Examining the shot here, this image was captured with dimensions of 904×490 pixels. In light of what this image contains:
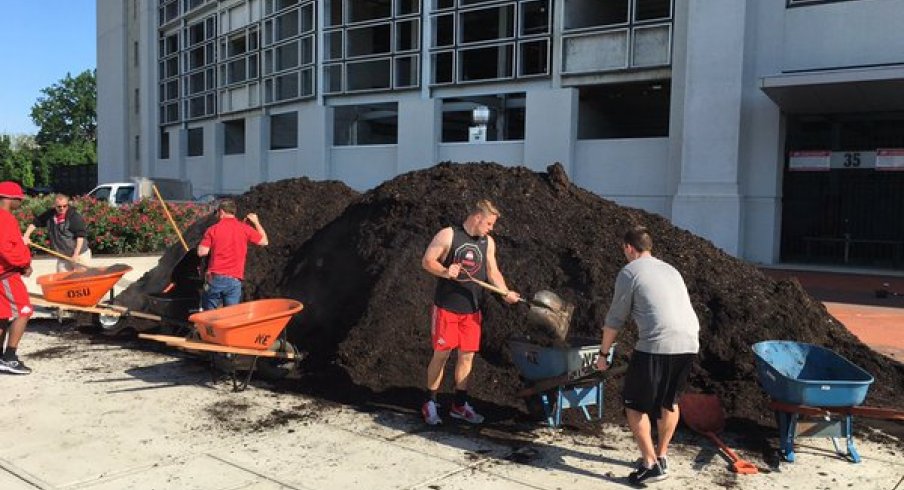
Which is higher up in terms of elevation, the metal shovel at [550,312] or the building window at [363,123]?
the building window at [363,123]

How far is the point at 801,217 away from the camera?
1839 centimetres

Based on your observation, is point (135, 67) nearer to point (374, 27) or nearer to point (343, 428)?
point (374, 27)

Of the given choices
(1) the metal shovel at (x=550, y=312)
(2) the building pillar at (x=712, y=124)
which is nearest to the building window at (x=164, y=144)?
(2) the building pillar at (x=712, y=124)

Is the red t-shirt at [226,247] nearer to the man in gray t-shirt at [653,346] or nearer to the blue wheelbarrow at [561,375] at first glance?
the blue wheelbarrow at [561,375]

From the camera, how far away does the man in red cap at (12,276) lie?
6855 mm

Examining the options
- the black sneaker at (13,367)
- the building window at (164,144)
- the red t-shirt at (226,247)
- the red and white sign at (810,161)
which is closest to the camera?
the black sneaker at (13,367)

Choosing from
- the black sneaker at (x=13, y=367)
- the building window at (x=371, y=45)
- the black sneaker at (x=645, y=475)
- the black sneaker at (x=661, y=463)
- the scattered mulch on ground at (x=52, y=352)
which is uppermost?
the building window at (x=371, y=45)

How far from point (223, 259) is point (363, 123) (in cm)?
2201

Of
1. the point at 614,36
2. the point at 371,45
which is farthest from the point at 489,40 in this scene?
the point at 371,45

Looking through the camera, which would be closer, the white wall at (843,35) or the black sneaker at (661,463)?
the black sneaker at (661,463)

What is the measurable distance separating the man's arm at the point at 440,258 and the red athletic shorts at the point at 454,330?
325mm

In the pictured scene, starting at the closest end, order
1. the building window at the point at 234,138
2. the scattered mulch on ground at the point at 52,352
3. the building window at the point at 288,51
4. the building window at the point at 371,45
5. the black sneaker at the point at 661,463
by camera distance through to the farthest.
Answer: the black sneaker at the point at 661,463 → the scattered mulch on ground at the point at 52,352 → the building window at the point at 371,45 → the building window at the point at 288,51 → the building window at the point at 234,138

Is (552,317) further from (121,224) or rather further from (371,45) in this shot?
(371,45)

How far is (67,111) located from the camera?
105000mm
